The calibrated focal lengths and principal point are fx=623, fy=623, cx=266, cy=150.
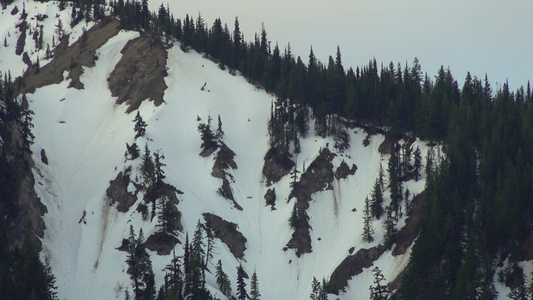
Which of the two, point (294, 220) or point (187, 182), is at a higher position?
point (187, 182)

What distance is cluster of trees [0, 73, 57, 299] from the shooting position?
81.4 metres

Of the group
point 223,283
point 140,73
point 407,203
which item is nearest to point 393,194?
point 407,203

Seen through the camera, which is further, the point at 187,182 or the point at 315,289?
the point at 187,182

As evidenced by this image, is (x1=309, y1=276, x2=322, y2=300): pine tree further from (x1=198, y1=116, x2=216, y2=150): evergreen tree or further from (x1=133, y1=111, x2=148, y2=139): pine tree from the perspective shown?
(x1=133, y1=111, x2=148, y2=139): pine tree

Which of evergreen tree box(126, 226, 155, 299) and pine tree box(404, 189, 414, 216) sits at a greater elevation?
pine tree box(404, 189, 414, 216)

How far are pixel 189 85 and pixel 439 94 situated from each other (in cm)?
A: 5870

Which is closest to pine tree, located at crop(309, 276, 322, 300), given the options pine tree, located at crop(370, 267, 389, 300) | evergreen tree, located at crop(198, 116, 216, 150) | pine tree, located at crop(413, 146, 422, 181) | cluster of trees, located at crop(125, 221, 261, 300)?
pine tree, located at crop(370, 267, 389, 300)

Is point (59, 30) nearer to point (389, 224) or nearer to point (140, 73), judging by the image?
point (140, 73)

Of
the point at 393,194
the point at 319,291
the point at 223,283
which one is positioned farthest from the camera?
the point at 393,194

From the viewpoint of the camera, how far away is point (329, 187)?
125 metres

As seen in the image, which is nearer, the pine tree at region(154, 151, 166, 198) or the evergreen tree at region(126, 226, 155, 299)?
the evergreen tree at region(126, 226, 155, 299)

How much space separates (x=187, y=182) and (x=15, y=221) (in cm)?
3456

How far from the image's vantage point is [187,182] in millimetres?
123000

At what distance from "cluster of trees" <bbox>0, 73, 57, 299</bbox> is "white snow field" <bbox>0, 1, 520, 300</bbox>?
711 centimetres
